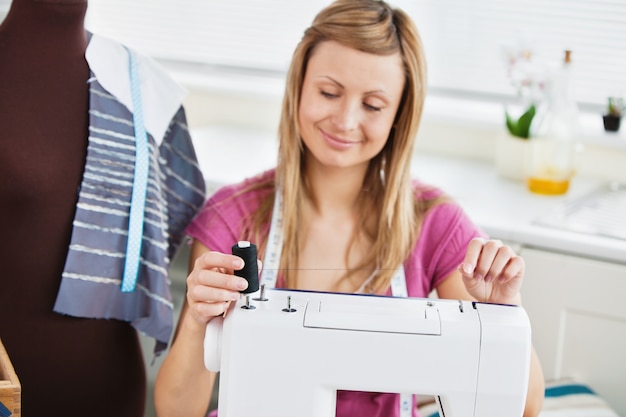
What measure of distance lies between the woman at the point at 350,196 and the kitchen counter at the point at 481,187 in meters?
0.23

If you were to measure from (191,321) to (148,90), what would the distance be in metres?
0.45

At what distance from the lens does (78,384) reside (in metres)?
1.60

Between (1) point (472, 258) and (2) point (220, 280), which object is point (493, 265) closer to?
(1) point (472, 258)

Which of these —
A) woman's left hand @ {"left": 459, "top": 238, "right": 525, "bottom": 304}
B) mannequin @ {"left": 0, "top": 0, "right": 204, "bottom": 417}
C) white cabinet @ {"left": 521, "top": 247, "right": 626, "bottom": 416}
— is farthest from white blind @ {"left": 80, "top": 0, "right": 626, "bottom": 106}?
mannequin @ {"left": 0, "top": 0, "right": 204, "bottom": 417}

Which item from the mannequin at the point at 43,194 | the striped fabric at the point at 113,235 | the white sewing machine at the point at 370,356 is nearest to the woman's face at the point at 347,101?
the striped fabric at the point at 113,235

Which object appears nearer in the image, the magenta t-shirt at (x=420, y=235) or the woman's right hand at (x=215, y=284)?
the woman's right hand at (x=215, y=284)

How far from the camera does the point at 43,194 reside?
1.51m

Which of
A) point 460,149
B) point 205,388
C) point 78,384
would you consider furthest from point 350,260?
point 460,149

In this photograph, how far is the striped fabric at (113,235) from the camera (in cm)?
154

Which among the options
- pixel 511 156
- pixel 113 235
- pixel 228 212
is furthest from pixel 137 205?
pixel 511 156

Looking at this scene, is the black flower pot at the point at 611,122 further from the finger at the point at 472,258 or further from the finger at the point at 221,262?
the finger at the point at 221,262

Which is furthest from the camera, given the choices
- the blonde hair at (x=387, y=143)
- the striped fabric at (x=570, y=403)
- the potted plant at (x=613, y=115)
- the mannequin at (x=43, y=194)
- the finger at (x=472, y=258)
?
the potted plant at (x=613, y=115)

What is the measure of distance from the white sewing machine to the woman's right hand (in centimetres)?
3

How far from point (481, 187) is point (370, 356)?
1.13 metres
